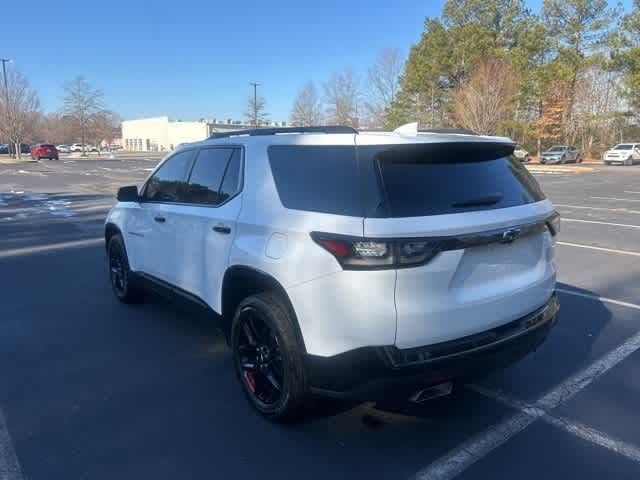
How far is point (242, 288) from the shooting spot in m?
3.41

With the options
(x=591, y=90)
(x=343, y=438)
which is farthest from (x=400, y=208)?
(x=591, y=90)

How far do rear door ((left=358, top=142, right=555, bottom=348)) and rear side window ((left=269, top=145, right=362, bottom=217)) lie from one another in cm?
13

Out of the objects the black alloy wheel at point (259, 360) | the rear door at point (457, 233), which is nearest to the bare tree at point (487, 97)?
the rear door at point (457, 233)

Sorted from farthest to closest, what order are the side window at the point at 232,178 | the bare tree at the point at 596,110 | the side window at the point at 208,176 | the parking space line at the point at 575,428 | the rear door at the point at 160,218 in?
the bare tree at the point at 596,110, the rear door at the point at 160,218, the side window at the point at 208,176, the side window at the point at 232,178, the parking space line at the point at 575,428

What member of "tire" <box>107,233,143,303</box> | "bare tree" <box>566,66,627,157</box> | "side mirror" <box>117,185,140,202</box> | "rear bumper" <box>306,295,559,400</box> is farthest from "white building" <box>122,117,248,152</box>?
"rear bumper" <box>306,295,559,400</box>

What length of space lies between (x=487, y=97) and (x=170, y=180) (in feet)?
128

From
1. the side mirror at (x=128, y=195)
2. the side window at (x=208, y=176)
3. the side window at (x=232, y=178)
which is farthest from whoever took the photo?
the side mirror at (x=128, y=195)

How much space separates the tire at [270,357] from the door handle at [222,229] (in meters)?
0.50

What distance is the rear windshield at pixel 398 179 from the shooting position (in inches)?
104

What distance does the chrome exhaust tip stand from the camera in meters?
2.71

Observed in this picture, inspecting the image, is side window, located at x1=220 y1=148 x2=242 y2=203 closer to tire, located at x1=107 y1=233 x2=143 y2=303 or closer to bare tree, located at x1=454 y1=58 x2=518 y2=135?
tire, located at x1=107 y1=233 x2=143 y2=303

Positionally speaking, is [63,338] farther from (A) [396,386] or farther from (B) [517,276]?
(B) [517,276]

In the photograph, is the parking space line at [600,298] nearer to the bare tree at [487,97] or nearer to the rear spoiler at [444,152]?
the rear spoiler at [444,152]

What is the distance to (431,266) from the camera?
2557mm
